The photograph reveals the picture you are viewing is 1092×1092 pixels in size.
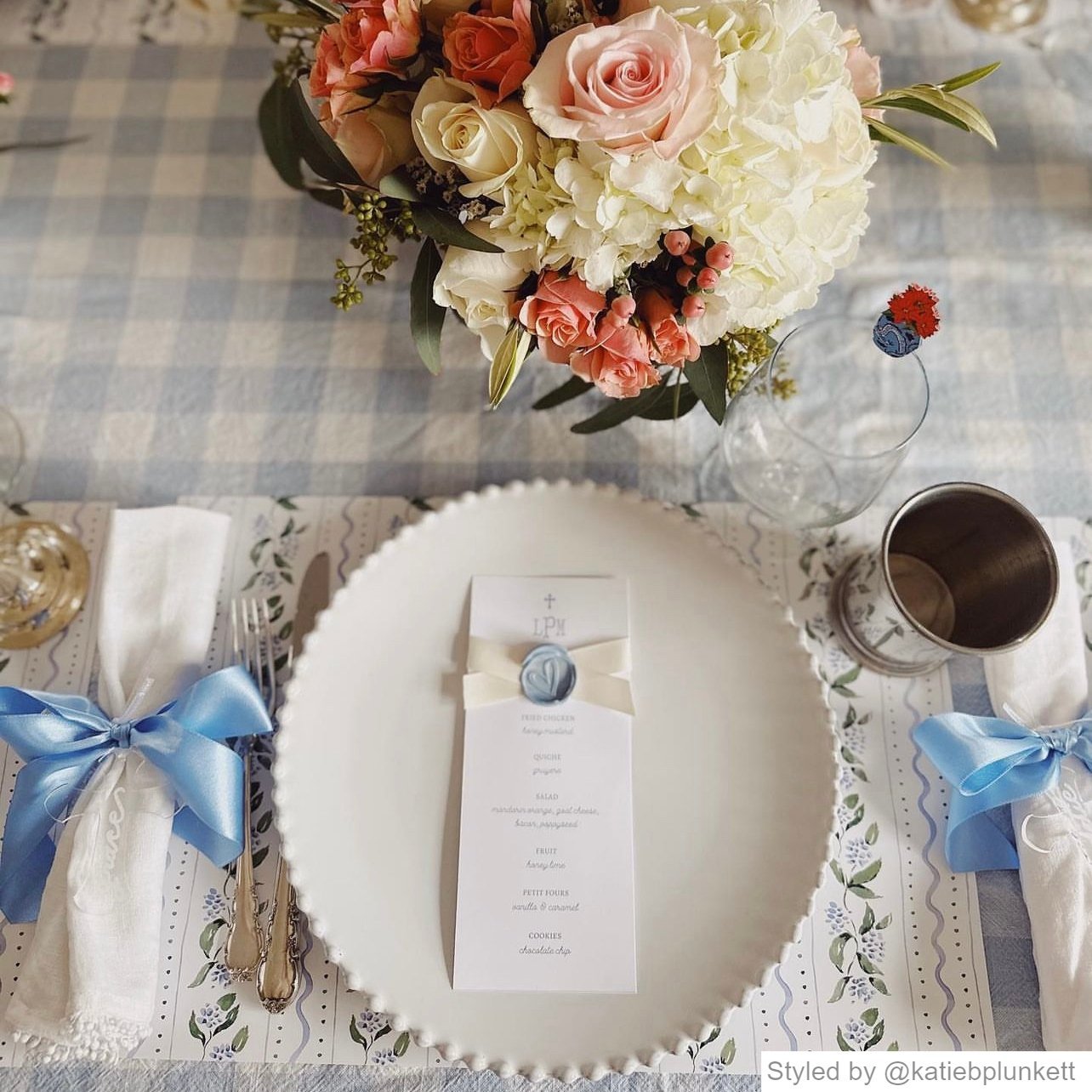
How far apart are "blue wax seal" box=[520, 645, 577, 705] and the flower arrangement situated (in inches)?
9.2

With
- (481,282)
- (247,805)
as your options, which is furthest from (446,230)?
(247,805)

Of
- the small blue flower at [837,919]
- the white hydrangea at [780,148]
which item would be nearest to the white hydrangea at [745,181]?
the white hydrangea at [780,148]

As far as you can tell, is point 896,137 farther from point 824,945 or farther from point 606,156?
point 824,945

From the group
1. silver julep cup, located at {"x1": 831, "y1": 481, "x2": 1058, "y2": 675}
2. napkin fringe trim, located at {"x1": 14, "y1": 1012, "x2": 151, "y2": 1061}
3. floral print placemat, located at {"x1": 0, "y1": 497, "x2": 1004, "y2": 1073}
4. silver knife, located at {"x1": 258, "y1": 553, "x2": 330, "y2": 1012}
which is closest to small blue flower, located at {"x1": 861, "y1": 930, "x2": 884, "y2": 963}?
floral print placemat, located at {"x1": 0, "y1": 497, "x2": 1004, "y2": 1073}

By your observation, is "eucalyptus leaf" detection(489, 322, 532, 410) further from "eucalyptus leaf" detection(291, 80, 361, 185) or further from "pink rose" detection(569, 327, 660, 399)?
"eucalyptus leaf" detection(291, 80, 361, 185)

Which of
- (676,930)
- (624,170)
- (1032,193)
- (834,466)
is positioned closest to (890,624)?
(834,466)

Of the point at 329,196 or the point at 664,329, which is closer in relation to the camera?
the point at 664,329

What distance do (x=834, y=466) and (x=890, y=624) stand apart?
15 cm

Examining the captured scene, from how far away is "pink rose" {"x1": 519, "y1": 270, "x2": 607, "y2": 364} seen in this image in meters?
0.56

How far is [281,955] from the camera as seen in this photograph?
0.67m

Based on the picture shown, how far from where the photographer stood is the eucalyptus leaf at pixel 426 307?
0.64 metres

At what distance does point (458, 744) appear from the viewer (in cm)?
72

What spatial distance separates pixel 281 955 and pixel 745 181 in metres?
0.63

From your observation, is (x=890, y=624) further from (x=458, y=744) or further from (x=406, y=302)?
(x=406, y=302)
